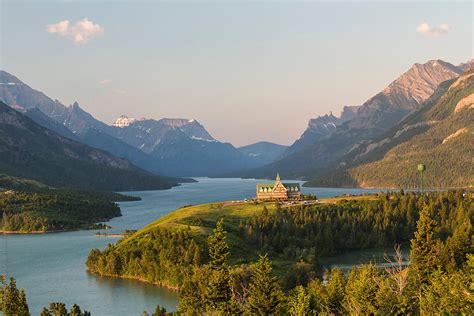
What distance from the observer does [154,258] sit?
17825cm

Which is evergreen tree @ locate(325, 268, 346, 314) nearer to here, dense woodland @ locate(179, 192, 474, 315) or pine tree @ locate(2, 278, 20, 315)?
dense woodland @ locate(179, 192, 474, 315)

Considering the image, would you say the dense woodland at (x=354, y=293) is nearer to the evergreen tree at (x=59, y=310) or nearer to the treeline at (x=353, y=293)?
the treeline at (x=353, y=293)

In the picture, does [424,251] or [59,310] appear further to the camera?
[424,251]

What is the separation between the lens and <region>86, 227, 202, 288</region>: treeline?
167m

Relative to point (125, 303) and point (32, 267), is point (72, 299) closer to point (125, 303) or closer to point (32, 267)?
point (125, 303)

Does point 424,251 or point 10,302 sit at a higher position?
point 424,251

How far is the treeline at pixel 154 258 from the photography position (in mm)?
166875

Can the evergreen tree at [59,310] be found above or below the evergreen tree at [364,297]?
below

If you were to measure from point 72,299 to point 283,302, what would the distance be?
237ft

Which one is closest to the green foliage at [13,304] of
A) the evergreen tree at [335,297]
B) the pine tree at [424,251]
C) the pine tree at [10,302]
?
the pine tree at [10,302]

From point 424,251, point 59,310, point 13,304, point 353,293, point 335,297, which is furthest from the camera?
point 424,251

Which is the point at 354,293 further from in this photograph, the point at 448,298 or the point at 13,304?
the point at 13,304

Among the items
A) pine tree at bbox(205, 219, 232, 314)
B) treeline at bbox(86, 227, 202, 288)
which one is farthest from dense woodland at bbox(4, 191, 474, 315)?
treeline at bbox(86, 227, 202, 288)

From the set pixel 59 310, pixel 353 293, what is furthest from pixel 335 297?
pixel 59 310
